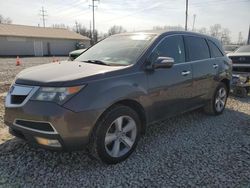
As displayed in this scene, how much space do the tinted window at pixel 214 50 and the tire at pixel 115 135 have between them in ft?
9.50

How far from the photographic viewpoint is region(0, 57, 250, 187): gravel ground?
3.06 metres

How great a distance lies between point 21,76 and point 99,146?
55.5 inches

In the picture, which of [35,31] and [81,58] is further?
[35,31]

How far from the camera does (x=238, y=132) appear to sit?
15.8ft

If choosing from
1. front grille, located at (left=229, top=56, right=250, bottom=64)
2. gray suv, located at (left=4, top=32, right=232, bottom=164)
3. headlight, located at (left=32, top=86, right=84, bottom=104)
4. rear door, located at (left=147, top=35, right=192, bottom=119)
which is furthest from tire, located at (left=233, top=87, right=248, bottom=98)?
headlight, located at (left=32, top=86, right=84, bottom=104)

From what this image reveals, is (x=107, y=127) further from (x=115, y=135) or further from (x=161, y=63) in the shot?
(x=161, y=63)

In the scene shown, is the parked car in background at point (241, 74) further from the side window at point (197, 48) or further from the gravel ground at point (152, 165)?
the gravel ground at point (152, 165)

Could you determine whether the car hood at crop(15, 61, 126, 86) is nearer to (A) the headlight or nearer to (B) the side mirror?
(A) the headlight

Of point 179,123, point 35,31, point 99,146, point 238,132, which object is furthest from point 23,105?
point 35,31

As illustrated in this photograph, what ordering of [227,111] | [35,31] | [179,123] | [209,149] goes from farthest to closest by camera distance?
[35,31], [227,111], [179,123], [209,149]

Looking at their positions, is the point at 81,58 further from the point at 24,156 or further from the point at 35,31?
the point at 35,31

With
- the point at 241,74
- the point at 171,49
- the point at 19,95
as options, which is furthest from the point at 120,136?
the point at 241,74

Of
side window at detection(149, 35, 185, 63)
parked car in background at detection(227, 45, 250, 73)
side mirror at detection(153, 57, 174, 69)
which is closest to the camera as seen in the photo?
side mirror at detection(153, 57, 174, 69)

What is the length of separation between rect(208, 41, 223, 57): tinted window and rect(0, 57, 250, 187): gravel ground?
6.17 ft
